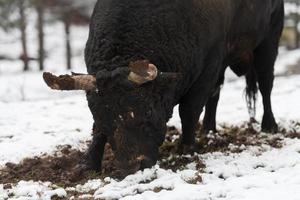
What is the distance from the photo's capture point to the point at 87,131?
959 centimetres

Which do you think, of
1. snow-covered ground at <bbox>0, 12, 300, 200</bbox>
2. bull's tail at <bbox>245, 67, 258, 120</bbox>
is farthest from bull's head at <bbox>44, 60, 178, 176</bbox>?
bull's tail at <bbox>245, 67, 258, 120</bbox>

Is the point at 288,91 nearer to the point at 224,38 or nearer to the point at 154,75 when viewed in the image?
the point at 224,38

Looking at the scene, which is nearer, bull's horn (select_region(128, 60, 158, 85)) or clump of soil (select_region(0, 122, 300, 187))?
bull's horn (select_region(128, 60, 158, 85))

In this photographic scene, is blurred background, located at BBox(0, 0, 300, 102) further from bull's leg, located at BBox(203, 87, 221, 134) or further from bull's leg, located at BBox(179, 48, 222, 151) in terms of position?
bull's leg, located at BBox(179, 48, 222, 151)

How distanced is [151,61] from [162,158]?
4.71 ft

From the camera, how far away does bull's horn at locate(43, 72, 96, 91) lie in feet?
17.5

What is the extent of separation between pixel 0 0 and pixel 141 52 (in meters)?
22.8

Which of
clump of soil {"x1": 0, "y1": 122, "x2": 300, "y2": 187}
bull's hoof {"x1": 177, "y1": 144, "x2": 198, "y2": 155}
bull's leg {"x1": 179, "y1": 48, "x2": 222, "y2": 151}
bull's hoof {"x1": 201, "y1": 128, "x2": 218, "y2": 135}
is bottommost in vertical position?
bull's hoof {"x1": 201, "y1": 128, "x2": 218, "y2": 135}

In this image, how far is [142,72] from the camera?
5.27 m

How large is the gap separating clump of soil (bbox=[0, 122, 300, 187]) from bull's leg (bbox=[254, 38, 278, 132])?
27 cm

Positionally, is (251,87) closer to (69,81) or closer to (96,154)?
(96,154)

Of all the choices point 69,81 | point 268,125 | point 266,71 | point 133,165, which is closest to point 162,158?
point 133,165

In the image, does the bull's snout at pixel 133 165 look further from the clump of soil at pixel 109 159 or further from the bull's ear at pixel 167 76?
the bull's ear at pixel 167 76

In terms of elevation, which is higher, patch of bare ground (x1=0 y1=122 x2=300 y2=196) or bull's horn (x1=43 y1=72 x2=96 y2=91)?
bull's horn (x1=43 y1=72 x2=96 y2=91)
